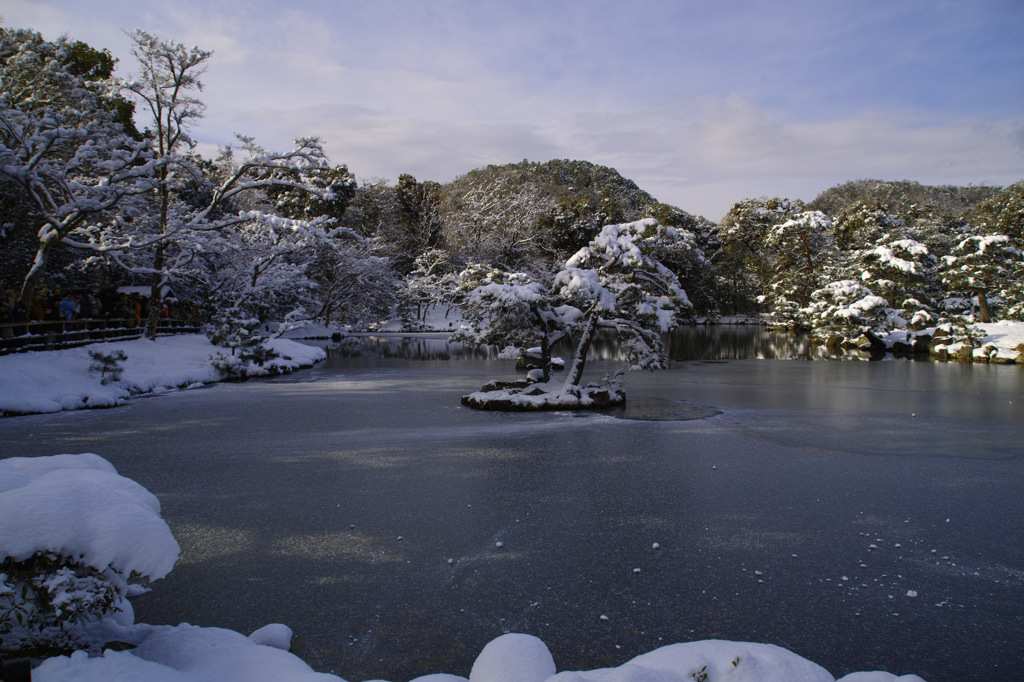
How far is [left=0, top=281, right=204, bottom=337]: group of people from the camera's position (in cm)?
1280

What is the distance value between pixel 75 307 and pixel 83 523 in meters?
15.7

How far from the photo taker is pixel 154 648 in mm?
2809

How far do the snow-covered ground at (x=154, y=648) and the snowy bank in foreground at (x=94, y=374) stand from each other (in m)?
9.41

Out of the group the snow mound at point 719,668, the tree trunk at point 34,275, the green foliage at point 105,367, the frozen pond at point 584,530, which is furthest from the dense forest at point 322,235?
the snow mound at point 719,668

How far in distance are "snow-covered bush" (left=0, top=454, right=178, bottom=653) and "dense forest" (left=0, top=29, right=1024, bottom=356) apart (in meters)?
9.64

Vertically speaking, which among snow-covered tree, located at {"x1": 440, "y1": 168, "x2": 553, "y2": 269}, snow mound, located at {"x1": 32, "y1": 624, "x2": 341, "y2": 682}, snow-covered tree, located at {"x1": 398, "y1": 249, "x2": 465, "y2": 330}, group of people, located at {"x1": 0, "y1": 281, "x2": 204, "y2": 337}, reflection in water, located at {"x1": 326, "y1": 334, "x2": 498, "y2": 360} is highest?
snow-covered tree, located at {"x1": 440, "y1": 168, "x2": 553, "y2": 269}

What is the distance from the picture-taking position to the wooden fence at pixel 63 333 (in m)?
11.9

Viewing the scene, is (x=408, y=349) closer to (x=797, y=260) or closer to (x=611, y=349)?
(x=611, y=349)

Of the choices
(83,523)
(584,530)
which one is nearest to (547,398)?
(584,530)

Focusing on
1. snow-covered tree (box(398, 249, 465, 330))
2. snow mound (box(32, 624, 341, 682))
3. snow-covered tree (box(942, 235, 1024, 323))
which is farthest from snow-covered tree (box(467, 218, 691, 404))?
snow-covered tree (box(398, 249, 465, 330))

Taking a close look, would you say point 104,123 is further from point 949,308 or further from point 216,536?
point 949,308

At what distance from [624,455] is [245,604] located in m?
4.88

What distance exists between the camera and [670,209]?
48.2 metres

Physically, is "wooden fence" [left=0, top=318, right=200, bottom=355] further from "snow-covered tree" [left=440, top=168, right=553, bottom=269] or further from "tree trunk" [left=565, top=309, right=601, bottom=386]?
"snow-covered tree" [left=440, top=168, right=553, bottom=269]
